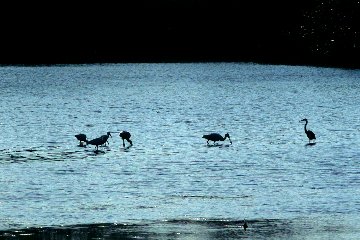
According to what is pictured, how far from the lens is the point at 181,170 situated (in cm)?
3412

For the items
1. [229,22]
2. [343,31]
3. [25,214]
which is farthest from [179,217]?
[229,22]

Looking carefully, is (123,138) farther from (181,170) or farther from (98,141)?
(181,170)

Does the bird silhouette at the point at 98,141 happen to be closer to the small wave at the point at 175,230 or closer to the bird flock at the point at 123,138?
the bird flock at the point at 123,138

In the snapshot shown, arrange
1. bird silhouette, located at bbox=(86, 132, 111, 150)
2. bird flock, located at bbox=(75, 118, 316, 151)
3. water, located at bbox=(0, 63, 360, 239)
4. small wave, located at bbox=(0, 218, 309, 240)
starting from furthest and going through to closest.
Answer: bird flock, located at bbox=(75, 118, 316, 151), bird silhouette, located at bbox=(86, 132, 111, 150), water, located at bbox=(0, 63, 360, 239), small wave, located at bbox=(0, 218, 309, 240)

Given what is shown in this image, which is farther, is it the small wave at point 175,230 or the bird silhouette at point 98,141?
the bird silhouette at point 98,141

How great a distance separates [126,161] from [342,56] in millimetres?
102867

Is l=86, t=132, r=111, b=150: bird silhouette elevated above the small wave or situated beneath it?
elevated above

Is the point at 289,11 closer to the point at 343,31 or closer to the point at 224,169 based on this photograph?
the point at 343,31

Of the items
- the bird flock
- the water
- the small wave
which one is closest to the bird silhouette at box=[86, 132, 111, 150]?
the bird flock

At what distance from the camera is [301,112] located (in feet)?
216

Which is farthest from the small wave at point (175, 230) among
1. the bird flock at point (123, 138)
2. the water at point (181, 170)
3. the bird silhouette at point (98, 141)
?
the bird flock at point (123, 138)

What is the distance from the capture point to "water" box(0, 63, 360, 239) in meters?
24.1

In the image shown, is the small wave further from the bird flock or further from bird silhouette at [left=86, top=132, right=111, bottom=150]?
the bird flock

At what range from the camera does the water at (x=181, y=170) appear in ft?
79.1
